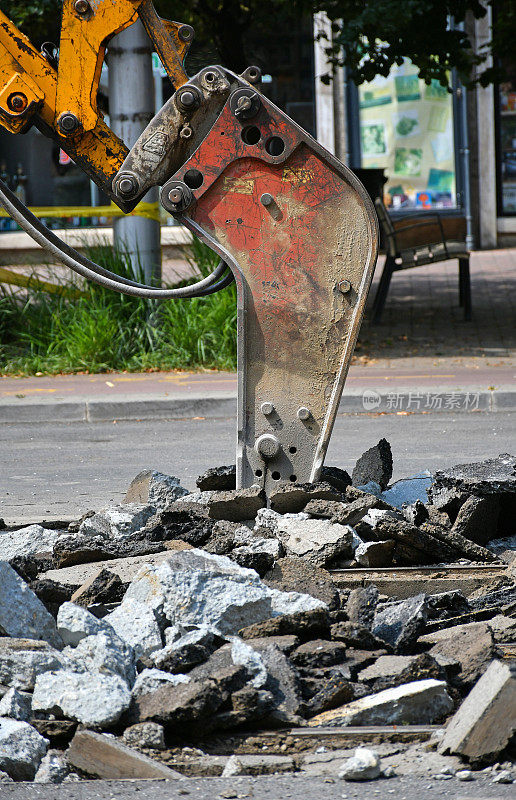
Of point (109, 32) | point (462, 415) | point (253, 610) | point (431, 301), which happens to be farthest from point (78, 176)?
point (253, 610)

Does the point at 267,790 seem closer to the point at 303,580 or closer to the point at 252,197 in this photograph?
the point at 303,580

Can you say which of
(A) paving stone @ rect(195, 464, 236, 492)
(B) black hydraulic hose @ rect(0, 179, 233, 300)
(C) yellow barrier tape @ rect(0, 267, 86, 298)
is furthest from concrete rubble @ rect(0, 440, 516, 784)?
(C) yellow barrier tape @ rect(0, 267, 86, 298)

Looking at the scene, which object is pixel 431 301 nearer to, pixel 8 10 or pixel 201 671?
pixel 8 10

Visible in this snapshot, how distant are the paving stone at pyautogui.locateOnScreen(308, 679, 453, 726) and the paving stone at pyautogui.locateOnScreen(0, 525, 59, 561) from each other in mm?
1893

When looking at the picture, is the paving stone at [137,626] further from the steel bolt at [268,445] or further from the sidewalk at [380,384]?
the sidewalk at [380,384]

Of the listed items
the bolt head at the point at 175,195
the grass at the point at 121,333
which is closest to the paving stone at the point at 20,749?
the bolt head at the point at 175,195

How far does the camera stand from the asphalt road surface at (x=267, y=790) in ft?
8.98

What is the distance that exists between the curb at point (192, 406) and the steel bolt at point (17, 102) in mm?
4804

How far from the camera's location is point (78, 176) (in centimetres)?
1984

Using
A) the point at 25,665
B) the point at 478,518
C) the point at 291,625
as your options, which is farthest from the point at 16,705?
the point at 478,518

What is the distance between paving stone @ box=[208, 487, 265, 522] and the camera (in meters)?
4.68

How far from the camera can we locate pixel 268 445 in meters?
4.73

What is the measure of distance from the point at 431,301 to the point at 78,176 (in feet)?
27.4

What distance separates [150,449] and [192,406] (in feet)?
4.77
